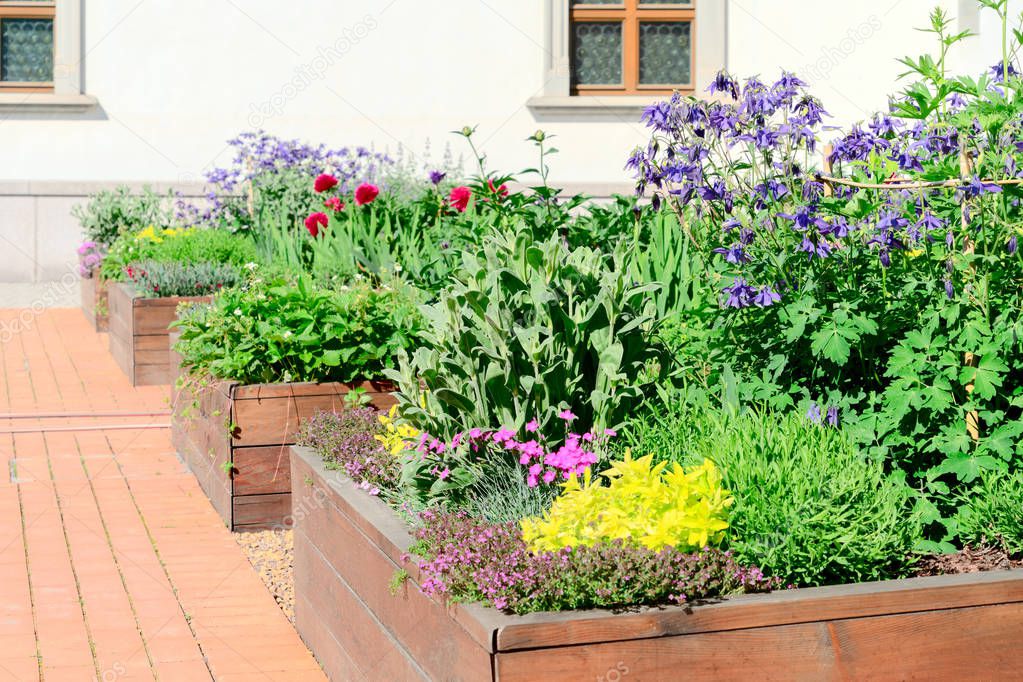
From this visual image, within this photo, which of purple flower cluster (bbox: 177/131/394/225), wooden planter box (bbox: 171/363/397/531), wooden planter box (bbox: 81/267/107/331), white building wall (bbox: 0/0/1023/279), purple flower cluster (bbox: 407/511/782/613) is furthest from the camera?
white building wall (bbox: 0/0/1023/279)

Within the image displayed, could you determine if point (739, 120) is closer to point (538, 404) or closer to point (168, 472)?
point (538, 404)

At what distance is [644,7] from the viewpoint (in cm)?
1448

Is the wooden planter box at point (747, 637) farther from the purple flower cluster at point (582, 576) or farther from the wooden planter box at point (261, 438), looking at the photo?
the wooden planter box at point (261, 438)

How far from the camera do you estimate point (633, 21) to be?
570 inches

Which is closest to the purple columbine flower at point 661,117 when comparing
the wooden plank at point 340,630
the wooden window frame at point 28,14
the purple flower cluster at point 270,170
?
the wooden plank at point 340,630

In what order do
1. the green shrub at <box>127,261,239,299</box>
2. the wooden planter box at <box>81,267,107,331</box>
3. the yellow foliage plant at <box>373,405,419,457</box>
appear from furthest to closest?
the wooden planter box at <box>81,267,107,331</box>
the green shrub at <box>127,261,239,299</box>
the yellow foliage plant at <box>373,405,419,457</box>

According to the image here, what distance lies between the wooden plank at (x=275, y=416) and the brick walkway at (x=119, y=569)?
43 centimetres

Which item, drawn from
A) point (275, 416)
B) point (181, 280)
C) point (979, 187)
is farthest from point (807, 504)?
point (181, 280)

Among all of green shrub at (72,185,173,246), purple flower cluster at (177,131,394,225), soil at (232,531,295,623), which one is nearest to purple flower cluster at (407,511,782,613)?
soil at (232,531,295,623)

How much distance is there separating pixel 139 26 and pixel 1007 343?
11.8m

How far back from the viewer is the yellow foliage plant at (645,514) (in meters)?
2.70

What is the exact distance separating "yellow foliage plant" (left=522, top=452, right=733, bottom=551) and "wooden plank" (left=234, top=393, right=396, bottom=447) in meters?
2.44

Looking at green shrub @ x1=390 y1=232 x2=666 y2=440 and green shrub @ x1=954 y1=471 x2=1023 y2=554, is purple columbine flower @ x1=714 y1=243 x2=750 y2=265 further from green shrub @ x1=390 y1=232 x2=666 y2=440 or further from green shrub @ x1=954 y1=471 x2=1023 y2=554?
green shrub @ x1=954 y1=471 x2=1023 y2=554

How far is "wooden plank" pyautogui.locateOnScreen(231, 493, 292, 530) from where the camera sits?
5.12 metres
